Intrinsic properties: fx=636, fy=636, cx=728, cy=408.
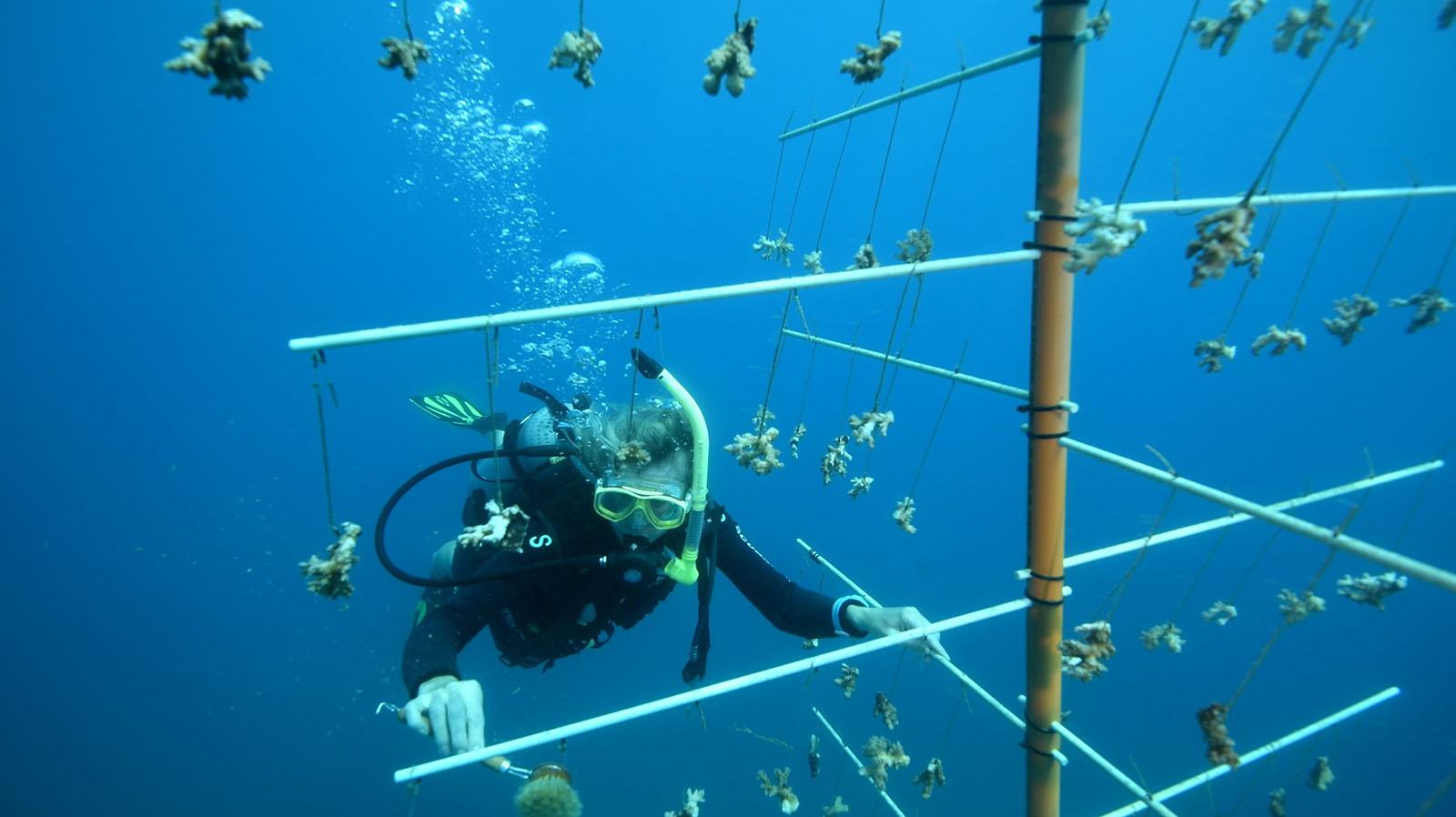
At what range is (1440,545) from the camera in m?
21.1

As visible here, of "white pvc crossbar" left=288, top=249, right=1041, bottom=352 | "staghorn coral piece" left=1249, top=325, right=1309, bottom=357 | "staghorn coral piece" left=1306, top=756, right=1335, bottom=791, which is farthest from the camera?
"staghorn coral piece" left=1306, top=756, right=1335, bottom=791

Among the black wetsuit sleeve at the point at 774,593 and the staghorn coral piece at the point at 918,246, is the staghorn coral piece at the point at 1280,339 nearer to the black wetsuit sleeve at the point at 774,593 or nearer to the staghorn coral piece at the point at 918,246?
the staghorn coral piece at the point at 918,246

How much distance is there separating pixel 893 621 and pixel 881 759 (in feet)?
2.78

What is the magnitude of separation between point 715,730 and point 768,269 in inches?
450

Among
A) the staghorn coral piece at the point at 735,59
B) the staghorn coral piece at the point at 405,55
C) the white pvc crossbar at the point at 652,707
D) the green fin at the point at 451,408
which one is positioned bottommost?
the green fin at the point at 451,408

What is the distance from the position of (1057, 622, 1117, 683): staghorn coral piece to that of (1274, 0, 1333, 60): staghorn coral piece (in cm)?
245

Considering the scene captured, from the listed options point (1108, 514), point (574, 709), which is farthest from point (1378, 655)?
point (574, 709)

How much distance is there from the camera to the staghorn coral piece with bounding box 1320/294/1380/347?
357 centimetres

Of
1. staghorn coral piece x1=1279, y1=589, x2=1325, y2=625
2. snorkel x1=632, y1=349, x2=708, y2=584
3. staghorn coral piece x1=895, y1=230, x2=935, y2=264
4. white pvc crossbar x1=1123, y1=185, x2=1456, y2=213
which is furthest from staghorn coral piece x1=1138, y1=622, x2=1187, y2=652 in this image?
snorkel x1=632, y1=349, x2=708, y2=584

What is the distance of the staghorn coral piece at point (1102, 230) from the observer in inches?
81.4

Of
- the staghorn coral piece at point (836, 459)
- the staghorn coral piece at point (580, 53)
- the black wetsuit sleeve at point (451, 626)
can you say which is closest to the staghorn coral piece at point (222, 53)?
the staghorn coral piece at point (580, 53)

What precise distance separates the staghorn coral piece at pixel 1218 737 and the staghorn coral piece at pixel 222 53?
156 inches

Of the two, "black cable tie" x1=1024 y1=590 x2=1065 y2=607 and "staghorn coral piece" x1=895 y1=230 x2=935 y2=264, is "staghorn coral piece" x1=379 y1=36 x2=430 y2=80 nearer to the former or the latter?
"staghorn coral piece" x1=895 y1=230 x2=935 y2=264

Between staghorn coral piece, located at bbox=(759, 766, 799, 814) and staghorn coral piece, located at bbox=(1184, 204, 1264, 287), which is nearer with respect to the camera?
staghorn coral piece, located at bbox=(1184, 204, 1264, 287)
